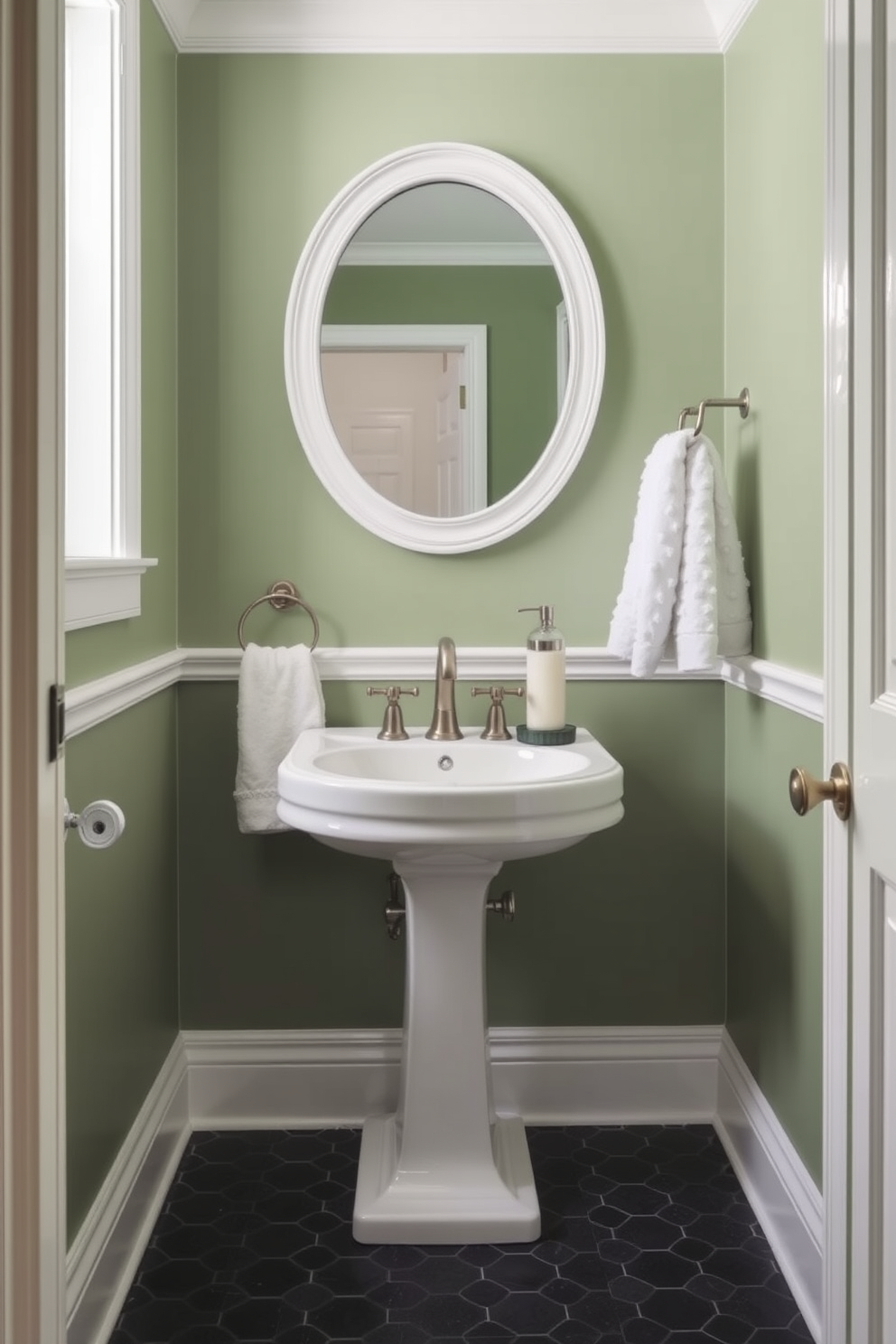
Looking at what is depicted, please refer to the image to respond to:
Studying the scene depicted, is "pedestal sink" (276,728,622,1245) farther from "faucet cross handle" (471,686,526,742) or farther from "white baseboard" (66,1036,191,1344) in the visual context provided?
"white baseboard" (66,1036,191,1344)

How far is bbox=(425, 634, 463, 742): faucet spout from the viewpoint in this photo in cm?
221

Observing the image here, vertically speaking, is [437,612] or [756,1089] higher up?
[437,612]

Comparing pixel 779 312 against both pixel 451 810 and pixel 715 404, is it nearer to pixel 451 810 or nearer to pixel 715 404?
pixel 715 404

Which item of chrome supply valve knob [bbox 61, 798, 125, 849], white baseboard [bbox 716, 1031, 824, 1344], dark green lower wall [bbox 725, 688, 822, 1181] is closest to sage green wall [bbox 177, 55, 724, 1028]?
dark green lower wall [bbox 725, 688, 822, 1181]

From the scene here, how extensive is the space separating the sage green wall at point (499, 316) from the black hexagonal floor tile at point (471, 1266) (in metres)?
1.30

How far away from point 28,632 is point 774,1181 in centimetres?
162

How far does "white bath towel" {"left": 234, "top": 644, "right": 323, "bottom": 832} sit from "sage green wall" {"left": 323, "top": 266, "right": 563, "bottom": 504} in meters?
0.52

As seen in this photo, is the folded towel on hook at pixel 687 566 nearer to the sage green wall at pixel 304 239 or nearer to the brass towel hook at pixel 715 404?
the brass towel hook at pixel 715 404

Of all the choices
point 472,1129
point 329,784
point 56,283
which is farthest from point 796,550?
point 56,283

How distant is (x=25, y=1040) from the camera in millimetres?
892

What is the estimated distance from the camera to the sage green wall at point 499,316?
2.29 metres

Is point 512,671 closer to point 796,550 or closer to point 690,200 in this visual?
point 796,550

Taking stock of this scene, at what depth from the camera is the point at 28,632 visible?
888 millimetres

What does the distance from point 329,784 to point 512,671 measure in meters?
0.67
